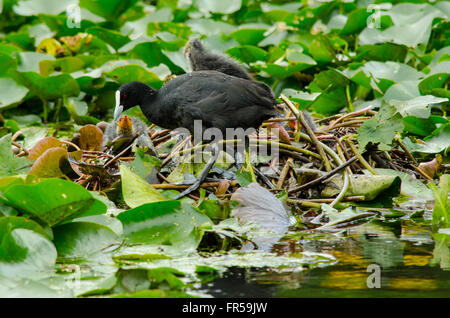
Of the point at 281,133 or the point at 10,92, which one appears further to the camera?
the point at 10,92

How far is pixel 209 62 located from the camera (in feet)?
16.8

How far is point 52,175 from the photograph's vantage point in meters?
3.96

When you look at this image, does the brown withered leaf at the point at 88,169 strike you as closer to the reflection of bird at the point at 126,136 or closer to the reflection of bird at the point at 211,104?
the reflection of bird at the point at 126,136

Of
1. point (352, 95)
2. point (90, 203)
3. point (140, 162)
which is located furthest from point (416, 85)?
point (90, 203)

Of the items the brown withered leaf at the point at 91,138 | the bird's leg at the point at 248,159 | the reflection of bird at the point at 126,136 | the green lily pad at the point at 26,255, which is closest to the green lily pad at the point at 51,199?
the green lily pad at the point at 26,255

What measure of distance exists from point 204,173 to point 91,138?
114cm

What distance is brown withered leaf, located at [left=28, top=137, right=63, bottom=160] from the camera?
4.14 meters

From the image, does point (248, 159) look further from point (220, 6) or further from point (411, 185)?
point (220, 6)

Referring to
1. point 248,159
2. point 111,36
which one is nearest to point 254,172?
point 248,159

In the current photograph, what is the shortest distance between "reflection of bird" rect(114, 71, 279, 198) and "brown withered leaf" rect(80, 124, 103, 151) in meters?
0.47

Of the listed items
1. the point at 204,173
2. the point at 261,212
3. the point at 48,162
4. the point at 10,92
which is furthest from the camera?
the point at 10,92

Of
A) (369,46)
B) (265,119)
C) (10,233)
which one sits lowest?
(10,233)
